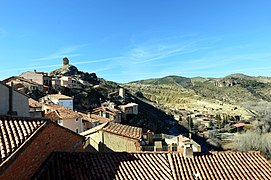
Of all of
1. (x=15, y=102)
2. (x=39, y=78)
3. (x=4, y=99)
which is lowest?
(x=15, y=102)

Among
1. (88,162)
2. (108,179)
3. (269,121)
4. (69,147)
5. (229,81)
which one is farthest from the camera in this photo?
(229,81)

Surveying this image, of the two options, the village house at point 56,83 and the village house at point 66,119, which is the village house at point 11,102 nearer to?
the village house at point 66,119

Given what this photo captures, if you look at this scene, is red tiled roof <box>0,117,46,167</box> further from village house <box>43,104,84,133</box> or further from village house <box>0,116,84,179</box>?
Result: village house <box>43,104,84,133</box>

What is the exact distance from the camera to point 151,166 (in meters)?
11.2

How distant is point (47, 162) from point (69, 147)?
2639 millimetres

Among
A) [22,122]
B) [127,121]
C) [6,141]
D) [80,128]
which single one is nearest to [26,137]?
[6,141]

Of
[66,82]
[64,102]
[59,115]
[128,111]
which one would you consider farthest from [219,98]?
[59,115]

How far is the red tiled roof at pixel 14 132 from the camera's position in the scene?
25.9 ft

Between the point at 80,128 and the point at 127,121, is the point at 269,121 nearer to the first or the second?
the point at 127,121

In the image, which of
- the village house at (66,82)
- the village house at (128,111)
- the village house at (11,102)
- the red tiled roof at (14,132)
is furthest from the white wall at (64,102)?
the red tiled roof at (14,132)

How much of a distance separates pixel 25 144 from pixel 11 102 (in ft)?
21.3

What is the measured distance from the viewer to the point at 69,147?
12.6m

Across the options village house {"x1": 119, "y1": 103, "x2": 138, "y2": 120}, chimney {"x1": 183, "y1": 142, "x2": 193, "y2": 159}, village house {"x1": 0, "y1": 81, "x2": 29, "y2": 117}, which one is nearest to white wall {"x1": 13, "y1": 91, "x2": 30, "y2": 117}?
village house {"x1": 0, "y1": 81, "x2": 29, "y2": 117}

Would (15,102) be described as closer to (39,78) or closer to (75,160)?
(75,160)
